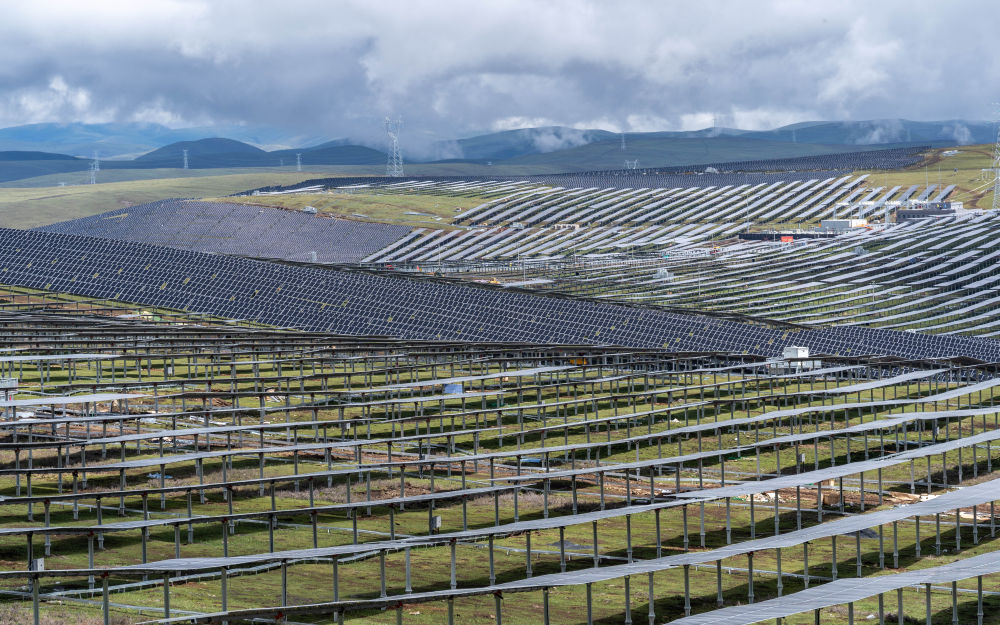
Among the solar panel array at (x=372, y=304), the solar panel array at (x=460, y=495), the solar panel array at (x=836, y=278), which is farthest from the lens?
the solar panel array at (x=836, y=278)

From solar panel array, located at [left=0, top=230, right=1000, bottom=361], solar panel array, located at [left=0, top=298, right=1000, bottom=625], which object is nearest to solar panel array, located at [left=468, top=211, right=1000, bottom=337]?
solar panel array, located at [left=0, top=230, right=1000, bottom=361]

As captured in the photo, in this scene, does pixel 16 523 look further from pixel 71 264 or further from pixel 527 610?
pixel 71 264

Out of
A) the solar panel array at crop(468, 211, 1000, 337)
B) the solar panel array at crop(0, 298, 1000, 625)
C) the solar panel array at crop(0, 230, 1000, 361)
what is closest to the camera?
the solar panel array at crop(0, 298, 1000, 625)

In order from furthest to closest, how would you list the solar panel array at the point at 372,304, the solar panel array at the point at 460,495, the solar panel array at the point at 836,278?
the solar panel array at the point at 836,278, the solar panel array at the point at 372,304, the solar panel array at the point at 460,495

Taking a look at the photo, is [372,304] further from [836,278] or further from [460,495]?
[460,495]

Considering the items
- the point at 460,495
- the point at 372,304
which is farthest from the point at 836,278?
the point at 460,495

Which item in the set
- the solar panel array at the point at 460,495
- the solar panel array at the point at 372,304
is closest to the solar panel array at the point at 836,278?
the solar panel array at the point at 372,304

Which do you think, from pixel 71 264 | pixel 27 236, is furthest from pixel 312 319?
pixel 27 236

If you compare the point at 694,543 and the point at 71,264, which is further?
the point at 71,264

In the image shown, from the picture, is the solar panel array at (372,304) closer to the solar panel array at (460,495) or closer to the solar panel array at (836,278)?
the solar panel array at (460,495)

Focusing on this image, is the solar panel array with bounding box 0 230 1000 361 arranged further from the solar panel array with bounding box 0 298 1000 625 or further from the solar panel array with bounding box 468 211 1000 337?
the solar panel array with bounding box 468 211 1000 337

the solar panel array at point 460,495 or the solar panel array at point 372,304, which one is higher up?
the solar panel array at point 372,304
